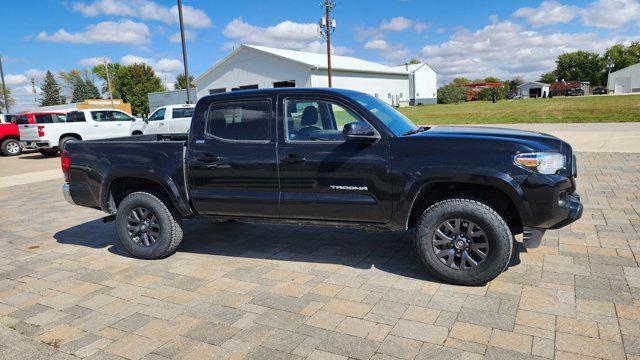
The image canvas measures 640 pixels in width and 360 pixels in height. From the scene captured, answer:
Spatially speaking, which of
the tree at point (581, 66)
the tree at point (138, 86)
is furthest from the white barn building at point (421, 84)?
the tree at point (581, 66)

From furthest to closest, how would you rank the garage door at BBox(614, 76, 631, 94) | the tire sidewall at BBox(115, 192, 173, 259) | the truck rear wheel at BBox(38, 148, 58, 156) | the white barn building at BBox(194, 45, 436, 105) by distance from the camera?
the garage door at BBox(614, 76, 631, 94) < the white barn building at BBox(194, 45, 436, 105) < the truck rear wheel at BBox(38, 148, 58, 156) < the tire sidewall at BBox(115, 192, 173, 259)

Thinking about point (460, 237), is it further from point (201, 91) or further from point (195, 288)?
point (201, 91)

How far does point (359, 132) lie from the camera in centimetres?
398

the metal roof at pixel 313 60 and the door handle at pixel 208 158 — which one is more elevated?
the metal roof at pixel 313 60

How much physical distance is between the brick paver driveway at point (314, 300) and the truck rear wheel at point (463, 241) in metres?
0.16

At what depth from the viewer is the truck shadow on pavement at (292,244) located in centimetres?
473

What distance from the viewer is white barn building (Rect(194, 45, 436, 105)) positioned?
37812 mm

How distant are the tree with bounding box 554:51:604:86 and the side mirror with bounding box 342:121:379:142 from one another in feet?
473

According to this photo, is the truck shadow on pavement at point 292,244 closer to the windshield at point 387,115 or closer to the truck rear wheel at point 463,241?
the truck rear wheel at point 463,241

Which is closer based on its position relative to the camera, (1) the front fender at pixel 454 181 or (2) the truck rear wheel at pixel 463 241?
(1) the front fender at pixel 454 181

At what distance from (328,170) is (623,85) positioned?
10941 cm

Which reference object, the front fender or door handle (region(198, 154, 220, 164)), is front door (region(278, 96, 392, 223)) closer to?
the front fender

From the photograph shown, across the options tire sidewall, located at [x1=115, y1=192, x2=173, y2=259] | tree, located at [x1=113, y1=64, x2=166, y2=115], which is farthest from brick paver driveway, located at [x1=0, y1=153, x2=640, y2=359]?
tree, located at [x1=113, y1=64, x2=166, y2=115]

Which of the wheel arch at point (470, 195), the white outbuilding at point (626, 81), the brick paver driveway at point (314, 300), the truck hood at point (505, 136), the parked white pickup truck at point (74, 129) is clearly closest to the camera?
the brick paver driveway at point (314, 300)
